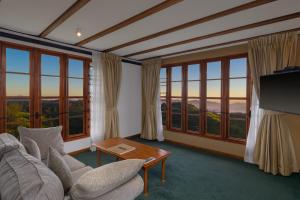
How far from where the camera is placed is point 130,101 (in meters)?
4.88

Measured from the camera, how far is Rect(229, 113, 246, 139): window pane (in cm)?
353

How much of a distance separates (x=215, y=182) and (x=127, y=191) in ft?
6.07

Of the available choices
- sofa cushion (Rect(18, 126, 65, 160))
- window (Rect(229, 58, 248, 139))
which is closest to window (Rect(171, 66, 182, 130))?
window (Rect(229, 58, 248, 139))

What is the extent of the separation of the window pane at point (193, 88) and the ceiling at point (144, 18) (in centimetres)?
119

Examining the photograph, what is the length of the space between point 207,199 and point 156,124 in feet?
Result: 8.98

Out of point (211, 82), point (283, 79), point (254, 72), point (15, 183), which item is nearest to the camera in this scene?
point (15, 183)

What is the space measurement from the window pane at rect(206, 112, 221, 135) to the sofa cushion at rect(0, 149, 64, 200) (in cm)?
353

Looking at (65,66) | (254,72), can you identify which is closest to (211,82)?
(254,72)

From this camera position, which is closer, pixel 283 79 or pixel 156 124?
pixel 283 79

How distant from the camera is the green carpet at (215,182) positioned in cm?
222

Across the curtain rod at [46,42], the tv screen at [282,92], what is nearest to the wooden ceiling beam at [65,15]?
the curtain rod at [46,42]

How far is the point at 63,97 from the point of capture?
3445mm

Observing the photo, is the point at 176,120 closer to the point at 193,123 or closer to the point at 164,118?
the point at 164,118

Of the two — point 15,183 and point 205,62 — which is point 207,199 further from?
point 205,62
